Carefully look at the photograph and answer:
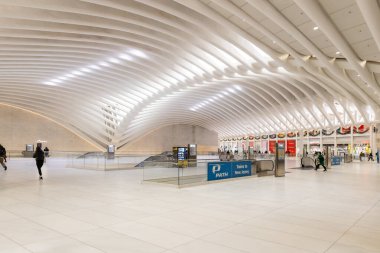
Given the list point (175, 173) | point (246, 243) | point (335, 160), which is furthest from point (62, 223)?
point (335, 160)

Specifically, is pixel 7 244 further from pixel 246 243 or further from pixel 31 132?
pixel 31 132

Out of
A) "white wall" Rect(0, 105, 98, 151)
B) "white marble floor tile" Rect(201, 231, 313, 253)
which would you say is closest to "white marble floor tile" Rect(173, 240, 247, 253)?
"white marble floor tile" Rect(201, 231, 313, 253)

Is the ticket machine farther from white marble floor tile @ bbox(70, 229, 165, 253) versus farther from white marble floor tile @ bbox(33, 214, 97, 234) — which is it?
white marble floor tile @ bbox(70, 229, 165, 253)

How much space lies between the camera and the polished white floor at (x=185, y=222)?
418cm

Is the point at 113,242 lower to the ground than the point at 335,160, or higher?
higher

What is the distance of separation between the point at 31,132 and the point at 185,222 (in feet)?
149

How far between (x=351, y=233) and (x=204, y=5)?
1178cm

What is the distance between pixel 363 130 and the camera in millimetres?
47875

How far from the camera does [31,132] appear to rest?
4406 centimetres

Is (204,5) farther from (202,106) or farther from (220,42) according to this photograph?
(202,106)

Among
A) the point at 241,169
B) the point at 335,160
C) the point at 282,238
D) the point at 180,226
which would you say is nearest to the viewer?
the point at 282,238

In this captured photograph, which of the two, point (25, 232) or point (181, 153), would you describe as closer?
point (25, 232)

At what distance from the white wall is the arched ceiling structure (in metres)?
2.06

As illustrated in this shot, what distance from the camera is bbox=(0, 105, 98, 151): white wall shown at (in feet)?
138
